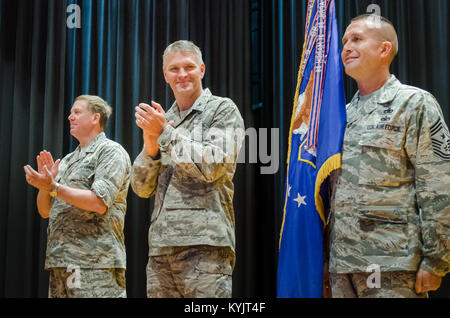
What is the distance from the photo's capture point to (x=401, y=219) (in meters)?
2.25

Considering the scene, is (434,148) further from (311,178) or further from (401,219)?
(311,178)

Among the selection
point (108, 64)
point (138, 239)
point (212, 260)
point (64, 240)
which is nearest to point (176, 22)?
point (108, 64)

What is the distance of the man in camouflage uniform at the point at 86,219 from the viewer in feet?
9.83

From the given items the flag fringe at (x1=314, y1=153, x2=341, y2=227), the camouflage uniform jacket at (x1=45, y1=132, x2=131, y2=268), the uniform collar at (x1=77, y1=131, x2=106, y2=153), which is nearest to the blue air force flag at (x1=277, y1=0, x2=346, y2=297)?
the flag fringe at (x1=314, y1=153, x2=341, y2=227)

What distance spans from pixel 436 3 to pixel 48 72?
2.97m

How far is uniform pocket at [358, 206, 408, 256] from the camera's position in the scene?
2229mm

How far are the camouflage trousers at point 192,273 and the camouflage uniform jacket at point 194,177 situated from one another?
0.15ft

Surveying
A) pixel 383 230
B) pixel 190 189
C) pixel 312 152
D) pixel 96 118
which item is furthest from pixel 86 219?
pixel 383 230

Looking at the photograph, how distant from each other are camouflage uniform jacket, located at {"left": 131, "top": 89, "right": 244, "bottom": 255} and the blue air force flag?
390 millimetres

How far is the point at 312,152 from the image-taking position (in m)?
2.81

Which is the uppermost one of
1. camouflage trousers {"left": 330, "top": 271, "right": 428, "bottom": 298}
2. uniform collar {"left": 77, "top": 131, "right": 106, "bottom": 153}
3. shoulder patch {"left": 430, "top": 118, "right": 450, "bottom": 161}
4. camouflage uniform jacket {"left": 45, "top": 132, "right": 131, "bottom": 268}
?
uniform collar {"left": 77, "top": 131, "right": 106, "bottom": 153}

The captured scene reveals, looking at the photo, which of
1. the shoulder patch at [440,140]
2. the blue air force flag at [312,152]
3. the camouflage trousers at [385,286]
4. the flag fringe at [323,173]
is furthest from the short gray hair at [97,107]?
the shoulder patch at [440,140]

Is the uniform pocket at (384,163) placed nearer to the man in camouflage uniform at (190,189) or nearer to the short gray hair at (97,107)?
the man in camouflage uniform at (190,189)

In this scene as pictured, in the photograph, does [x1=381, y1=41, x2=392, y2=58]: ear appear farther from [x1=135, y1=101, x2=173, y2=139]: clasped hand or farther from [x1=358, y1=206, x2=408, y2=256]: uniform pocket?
[x1=135, y1=101, x2=173, y2=139]: clasped hand
